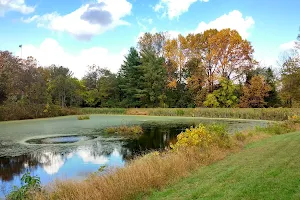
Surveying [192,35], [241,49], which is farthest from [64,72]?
[241,49]

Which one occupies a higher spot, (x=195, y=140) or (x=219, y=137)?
(x=195, y=140)

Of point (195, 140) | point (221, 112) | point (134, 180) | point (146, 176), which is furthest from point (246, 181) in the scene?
point (221, 112)

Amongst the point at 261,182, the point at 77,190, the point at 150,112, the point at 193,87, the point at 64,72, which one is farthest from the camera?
the point at 64,72

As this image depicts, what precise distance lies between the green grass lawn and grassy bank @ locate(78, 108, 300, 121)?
19944 millimetres

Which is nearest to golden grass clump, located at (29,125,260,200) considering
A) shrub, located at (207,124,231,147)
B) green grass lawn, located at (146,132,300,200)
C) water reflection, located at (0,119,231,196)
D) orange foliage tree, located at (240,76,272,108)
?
green grass lawn, located at (146,132,300,200)

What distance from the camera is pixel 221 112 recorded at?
30.4 meters

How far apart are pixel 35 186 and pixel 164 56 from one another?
4118 centimetres

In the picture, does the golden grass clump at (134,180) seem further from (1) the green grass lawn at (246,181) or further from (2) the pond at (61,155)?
(2) the pond at (61,155)

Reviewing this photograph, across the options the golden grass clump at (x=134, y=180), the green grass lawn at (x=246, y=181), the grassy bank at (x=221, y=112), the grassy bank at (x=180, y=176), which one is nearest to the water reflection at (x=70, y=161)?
the golden grass clump at (x=134, y=180)

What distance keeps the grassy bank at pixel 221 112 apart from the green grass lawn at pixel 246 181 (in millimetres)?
19944

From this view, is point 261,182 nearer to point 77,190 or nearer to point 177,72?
point 77,190

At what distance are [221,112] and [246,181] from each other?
26329 millimetres

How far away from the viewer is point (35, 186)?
5.65 m

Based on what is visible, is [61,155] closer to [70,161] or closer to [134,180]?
[70,161]
